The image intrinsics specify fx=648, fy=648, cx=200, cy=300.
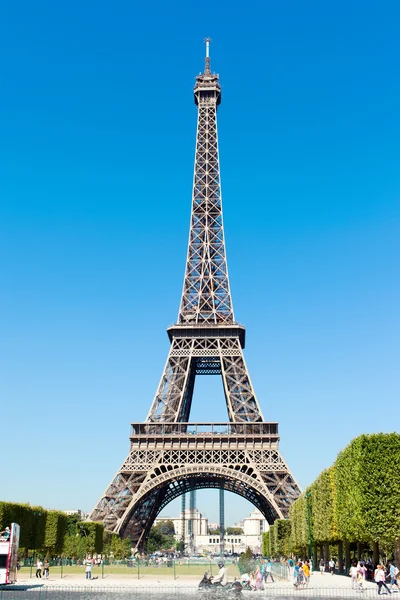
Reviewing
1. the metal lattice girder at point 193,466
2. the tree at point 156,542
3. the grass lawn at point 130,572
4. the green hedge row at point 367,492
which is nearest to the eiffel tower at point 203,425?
the metal lattice girder at point 193,466

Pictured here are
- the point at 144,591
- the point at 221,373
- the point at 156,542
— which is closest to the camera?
the point at 144,591

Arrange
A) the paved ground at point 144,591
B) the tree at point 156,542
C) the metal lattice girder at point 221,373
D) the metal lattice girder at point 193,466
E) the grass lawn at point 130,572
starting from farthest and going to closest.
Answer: the tree at point 156,542
the metal lattice girder at point 221,373
the metal lattice girder at point 193,466
the grass lawn at point 130,572
the paved ground at point 144,591

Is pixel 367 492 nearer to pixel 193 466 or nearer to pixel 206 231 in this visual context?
pixel 193 466

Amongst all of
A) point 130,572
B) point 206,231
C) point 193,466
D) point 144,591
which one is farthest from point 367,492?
point 206,231

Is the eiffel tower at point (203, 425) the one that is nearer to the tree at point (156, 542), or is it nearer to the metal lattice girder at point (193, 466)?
the metal lattice girder at point (193, 466)

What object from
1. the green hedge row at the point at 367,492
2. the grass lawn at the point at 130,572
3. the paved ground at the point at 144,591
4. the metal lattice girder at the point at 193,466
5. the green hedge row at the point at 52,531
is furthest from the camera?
the metal lattice girder at the point at 193,466

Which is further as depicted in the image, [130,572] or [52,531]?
[52,531]
